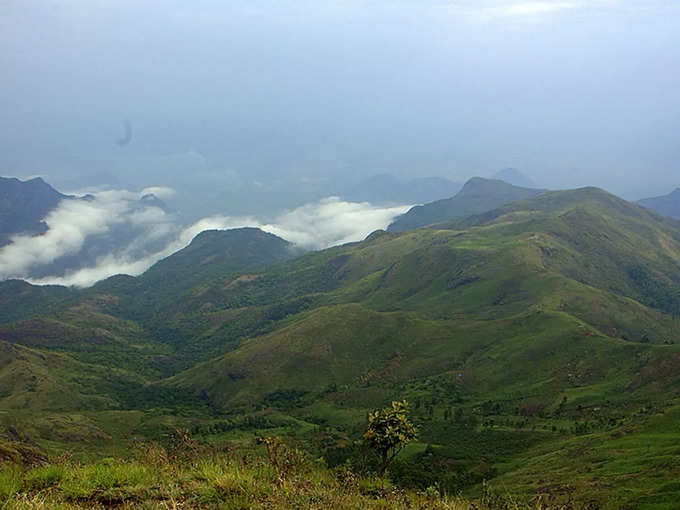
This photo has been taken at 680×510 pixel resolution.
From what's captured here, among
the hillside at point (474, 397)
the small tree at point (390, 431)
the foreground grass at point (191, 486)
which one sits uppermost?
the foreground grass at point (191, 486)

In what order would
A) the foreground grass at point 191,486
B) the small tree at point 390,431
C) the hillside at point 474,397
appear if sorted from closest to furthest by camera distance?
the foreground grass at point 191,486
the small tree at point 390,431
the hillside at point 474,397

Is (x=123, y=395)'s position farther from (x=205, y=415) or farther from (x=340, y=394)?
(x=340, y=394)

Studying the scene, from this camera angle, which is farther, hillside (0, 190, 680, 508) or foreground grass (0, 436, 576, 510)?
hillside (0, 190, 680, 508)

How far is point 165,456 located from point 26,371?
215m

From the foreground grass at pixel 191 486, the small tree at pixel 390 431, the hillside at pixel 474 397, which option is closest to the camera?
the foreground grass at pixel 191 486

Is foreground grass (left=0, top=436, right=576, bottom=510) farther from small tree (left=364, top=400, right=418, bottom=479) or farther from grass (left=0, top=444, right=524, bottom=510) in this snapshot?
small tree (left=364, top=400, right=418, bottom=479)

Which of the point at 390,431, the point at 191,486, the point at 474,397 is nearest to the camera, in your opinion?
the point at 191,486

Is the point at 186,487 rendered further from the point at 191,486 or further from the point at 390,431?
the point at 390,431

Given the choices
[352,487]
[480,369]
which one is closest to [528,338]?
[480,369]

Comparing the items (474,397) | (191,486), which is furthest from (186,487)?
(474,397)

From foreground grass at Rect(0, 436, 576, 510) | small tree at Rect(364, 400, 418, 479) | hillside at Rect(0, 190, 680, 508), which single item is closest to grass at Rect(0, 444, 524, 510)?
foreground grass at Rect(0, 436, 576, 510)

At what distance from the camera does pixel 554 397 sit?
110625 millimetres

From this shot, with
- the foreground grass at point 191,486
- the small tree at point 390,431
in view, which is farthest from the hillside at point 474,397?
the foreground grass at point 191,486

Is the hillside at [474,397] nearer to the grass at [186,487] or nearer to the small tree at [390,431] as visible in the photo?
the small tree at [390,431]
